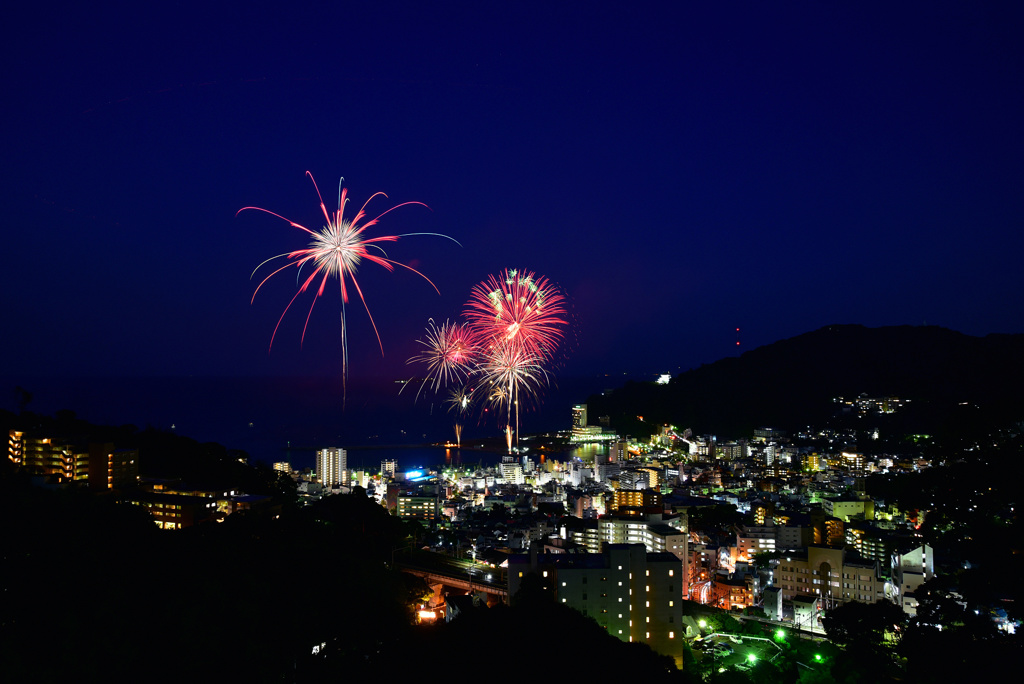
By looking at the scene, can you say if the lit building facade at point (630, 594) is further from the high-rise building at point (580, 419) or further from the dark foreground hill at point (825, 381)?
the high-rise building at point (580, 419)

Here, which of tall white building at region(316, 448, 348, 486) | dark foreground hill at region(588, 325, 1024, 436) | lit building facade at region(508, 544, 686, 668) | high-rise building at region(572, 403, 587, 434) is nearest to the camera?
lit building facade at region(508, 544, 686, 668)

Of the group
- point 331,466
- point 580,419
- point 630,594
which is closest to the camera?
point 630,594

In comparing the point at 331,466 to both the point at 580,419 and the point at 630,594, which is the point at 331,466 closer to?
the point at 630,594

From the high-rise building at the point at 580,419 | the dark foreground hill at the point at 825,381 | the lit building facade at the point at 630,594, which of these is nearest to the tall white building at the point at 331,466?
the lit building facade at the point at 630,594

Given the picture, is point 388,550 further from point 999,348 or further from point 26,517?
point 999,348

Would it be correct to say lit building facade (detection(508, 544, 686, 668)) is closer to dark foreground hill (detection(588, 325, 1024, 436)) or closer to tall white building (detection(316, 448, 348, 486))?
tall white building (detection(316, 448, 348, 486))

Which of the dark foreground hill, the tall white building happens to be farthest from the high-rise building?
the tall white building

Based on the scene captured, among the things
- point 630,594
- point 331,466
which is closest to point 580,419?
point 331,466

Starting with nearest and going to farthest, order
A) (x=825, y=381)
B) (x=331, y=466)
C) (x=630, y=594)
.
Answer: (x=630, y=594)
(x=331, y=466)
(x=825, y=381)
